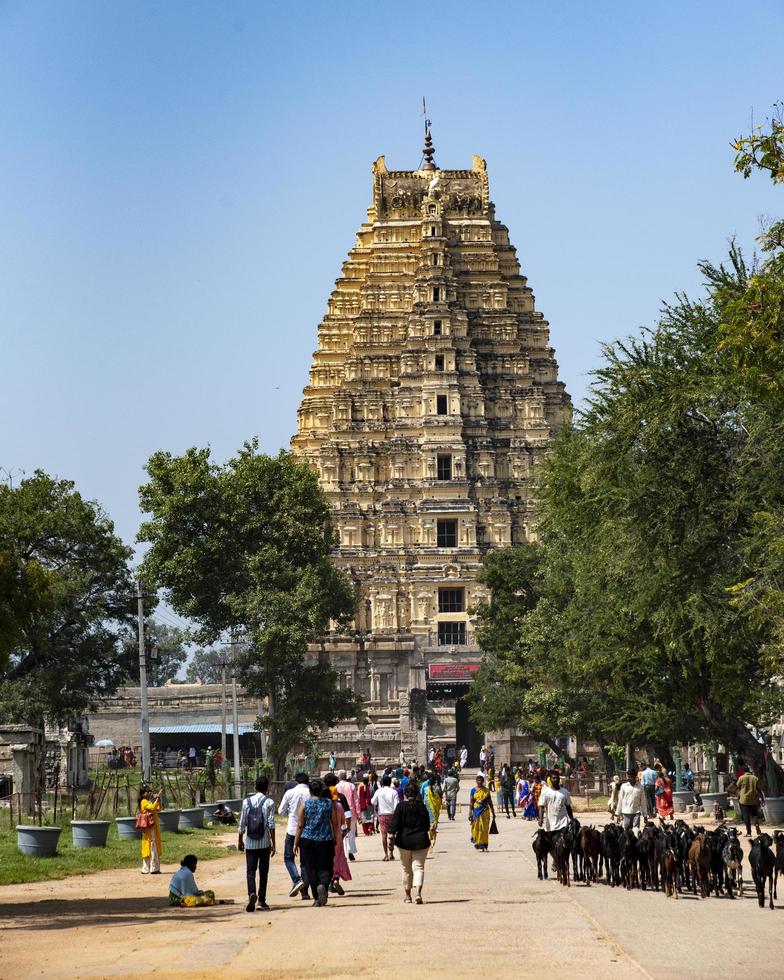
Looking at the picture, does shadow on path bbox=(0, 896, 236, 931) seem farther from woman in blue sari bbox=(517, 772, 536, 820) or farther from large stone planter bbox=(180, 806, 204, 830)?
woman in blue sari bbox=(517, 772, 536, 820)

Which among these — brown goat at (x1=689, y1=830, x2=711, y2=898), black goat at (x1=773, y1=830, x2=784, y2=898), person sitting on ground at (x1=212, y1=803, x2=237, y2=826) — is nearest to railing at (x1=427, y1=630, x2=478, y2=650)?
person sitting on ground at (x1=212, y1=803, x2=237, y2=826)

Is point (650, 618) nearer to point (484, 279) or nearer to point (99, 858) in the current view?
point (99, 858)

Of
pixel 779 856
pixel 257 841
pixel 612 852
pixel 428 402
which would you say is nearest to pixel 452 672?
pixel 428 402

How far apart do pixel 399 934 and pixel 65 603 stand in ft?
160

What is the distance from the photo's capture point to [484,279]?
9744 cm

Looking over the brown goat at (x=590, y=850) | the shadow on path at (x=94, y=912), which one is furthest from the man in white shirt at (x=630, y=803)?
the shadow on path at (x=94, y=912)

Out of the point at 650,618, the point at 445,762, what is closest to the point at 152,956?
the point at 650,618

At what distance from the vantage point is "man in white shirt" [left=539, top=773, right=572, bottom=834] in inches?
952

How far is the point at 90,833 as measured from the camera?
1283 inches

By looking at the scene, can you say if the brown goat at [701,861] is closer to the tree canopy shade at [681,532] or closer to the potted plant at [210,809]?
the tree canopy shade at [681,532]

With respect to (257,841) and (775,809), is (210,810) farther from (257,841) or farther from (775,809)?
(257,841)

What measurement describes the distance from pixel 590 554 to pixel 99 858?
582 inches

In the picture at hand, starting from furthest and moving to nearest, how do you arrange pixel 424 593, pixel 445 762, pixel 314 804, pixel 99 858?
pixel 424 593
pixel 445 762
pixel 99 858
pixel 314 804

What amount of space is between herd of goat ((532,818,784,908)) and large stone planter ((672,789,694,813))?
18005 mm
